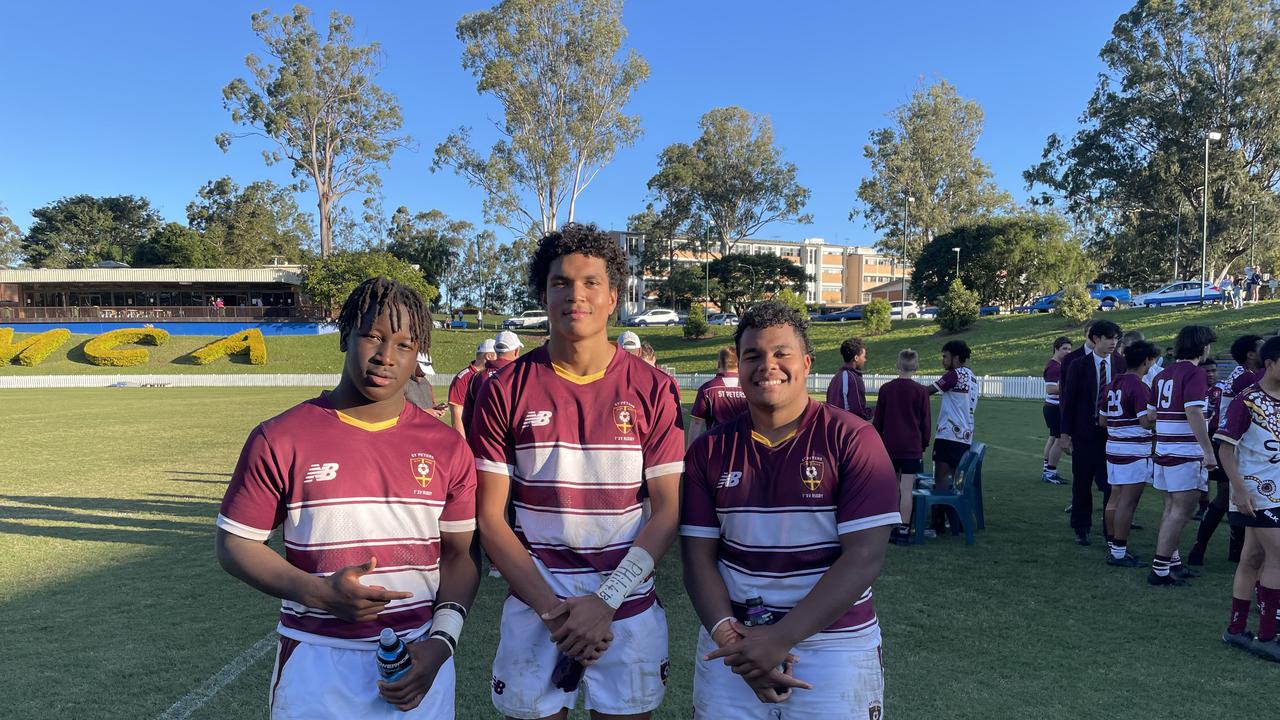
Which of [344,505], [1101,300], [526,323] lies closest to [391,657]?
[344,505]

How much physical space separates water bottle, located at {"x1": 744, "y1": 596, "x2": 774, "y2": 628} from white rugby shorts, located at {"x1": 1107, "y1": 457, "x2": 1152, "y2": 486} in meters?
5.46

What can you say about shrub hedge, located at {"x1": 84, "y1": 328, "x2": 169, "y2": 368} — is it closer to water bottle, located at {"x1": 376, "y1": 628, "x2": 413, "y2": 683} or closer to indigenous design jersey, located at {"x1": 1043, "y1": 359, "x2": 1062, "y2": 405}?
indigenous design jersey, located at {"x1": 1043, "y1": 359, "x2": 1062, "y2": 405}

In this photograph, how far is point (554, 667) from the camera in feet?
7.88

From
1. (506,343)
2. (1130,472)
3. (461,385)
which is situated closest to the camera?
(1130,472)

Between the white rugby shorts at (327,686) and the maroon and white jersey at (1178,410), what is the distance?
242 inches

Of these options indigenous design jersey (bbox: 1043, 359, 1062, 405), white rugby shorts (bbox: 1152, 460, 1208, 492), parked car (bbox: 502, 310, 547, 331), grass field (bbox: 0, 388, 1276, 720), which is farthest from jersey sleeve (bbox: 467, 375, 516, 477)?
parked car (bbox: 502, 310, 547, 331)

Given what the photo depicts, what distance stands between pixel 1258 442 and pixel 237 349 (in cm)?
4418

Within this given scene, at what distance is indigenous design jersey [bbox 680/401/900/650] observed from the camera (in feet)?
7.65

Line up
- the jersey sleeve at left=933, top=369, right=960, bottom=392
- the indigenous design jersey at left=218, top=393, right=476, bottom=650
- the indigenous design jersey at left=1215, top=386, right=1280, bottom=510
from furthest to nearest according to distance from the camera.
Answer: the jersey sleeve at left=933, top=369, right=960, bottom=392
the indigenous design jersey at left=1215, top=386, right=1280, bottom=510
the indigenous design jersey at left=218, top=393, right=476, bottom=650

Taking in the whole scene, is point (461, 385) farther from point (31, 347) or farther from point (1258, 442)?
point (31, 347)

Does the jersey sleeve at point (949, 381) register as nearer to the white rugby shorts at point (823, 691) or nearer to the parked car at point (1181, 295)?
the white rugby shorts at point (823, 691)

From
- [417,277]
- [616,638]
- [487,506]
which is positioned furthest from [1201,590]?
[417,277]

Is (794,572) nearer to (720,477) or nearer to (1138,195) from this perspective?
(720,477)

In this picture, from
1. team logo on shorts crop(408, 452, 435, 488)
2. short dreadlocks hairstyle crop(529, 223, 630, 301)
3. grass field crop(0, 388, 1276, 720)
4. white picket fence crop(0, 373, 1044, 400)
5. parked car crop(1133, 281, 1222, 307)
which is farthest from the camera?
parked car crop(1133, 281, 1222, 307)
